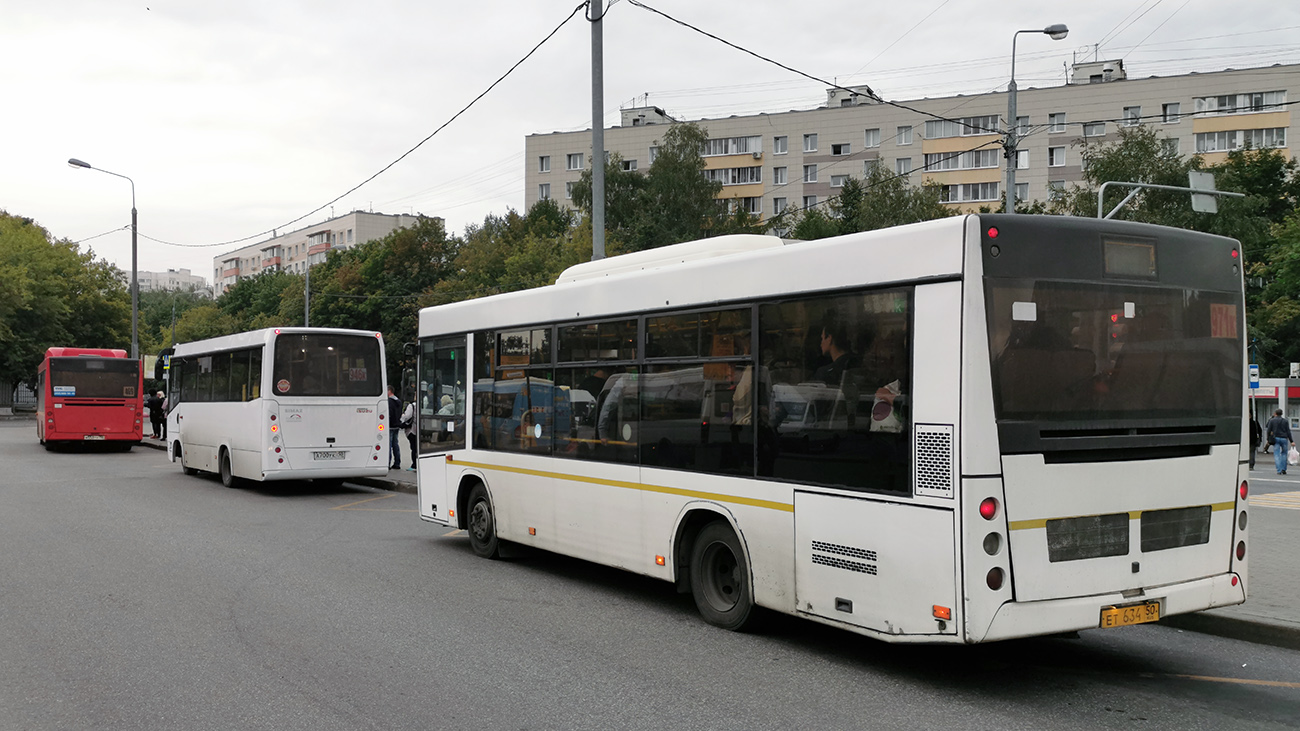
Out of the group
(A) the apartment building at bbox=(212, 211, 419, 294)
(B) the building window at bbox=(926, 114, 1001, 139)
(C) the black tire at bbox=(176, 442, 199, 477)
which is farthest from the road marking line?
(A) the apartment building at bbox=(212, 211, 419, 294)

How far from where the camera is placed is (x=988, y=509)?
18.8ft

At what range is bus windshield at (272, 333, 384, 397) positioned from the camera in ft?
60.2

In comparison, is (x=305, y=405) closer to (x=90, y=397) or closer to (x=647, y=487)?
(x=647, y=487)

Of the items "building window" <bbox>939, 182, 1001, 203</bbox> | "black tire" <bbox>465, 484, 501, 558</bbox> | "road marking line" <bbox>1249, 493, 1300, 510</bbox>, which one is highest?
"building window" <bbox>939, 182, 1001, 203</bbox>

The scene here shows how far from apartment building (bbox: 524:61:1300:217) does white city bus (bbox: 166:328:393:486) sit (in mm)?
44009

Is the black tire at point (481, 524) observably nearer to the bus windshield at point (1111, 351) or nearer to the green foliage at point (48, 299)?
the bus windshield at point (1111, 351)

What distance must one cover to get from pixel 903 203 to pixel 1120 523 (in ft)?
142

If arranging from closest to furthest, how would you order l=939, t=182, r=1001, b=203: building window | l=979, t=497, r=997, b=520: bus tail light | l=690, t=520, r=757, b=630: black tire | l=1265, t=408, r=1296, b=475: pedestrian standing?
l=979, t=497, r=997, b=520: bus tail light
l=690, t=520, r=757, b=630: black tire
l=1265, t=408, r=1296, b=475: pedestrian standing
l=939, t=182, r=1001, b=203: building window

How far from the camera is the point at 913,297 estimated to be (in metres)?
6.10

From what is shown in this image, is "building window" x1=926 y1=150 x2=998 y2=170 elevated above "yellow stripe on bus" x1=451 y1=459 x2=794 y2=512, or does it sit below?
above

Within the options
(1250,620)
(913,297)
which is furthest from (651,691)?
(1250,620)

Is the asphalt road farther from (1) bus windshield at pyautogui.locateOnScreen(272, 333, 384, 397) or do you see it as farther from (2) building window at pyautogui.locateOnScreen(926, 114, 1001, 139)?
(2) building window at pyautogui.locateOnScreen(926, 114, 1001, 139)

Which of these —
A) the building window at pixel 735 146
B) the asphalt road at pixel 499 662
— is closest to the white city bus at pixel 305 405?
the asphalt road at pixel 499 662

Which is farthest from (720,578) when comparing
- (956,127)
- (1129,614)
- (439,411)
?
(956,127)
